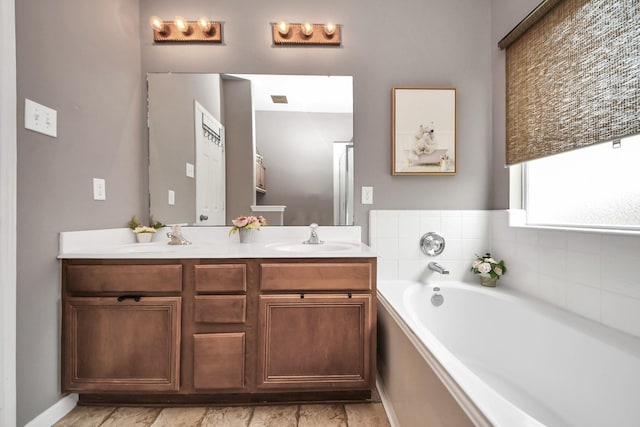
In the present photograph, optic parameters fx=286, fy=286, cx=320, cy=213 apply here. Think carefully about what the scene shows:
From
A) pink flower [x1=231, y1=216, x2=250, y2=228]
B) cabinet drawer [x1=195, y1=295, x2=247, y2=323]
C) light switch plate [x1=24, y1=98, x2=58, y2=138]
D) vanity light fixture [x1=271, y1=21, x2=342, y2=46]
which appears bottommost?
cabinet drawer [x1=195, y1=295, x2=247, y2=323]

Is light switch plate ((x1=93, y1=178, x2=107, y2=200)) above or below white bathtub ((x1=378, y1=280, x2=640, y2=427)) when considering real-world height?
above

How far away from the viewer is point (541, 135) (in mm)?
1553

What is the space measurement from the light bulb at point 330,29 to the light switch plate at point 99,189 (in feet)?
5.41

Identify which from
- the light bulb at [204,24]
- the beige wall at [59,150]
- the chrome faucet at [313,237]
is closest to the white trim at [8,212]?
the beige wall at [59,150]

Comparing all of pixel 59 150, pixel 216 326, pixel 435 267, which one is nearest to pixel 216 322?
pixel 216 326

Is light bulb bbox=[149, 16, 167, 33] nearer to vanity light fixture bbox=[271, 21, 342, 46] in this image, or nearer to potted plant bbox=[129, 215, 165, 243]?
vanity light fixture bbox=[271, 21, 342, 46]

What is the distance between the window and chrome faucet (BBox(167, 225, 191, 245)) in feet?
7.10

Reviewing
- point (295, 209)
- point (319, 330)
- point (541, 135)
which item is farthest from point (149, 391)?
point (541, 135)

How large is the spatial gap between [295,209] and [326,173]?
12.9 inches

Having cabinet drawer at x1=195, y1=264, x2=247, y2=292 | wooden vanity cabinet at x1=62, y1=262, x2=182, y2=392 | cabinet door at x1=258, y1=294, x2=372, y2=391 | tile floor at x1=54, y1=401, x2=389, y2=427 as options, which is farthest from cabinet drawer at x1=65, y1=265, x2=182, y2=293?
tile floor at x1=54, y1=401, x2=389, y2=427

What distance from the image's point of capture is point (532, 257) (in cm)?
161

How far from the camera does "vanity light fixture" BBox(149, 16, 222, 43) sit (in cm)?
188

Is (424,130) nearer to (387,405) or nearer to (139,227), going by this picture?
(387,405)

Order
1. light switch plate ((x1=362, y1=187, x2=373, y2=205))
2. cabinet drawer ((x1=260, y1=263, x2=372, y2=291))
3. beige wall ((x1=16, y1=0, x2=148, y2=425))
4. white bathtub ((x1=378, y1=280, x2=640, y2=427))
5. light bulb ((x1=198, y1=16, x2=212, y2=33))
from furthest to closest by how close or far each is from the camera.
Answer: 1. light switch plate ((x1=362, y1=187, x2=373, y2=205))
2. light bulb ((x1=198, y1=16, x2=212, y2=33))
3. cabinet drawer ((x1=260, y1=263, x2=372, y2=291))
4. beige wall ((x1=16, y1=0, x2=148, y2=425))
5. white bathtub ((x1=378, y1=280, x2=640, y2=427))
